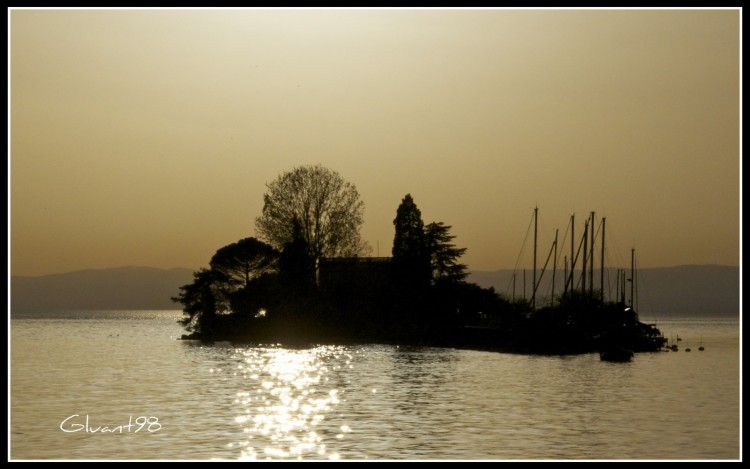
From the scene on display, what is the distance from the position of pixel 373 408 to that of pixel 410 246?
59.8 m

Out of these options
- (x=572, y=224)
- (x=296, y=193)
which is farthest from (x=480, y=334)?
(x=296, y=193)

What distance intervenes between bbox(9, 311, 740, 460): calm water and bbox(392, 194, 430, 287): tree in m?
24.6

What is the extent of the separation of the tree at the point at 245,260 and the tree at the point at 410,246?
1195 cm

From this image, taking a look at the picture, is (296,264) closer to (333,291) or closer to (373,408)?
(333,291)

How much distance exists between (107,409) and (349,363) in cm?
2762

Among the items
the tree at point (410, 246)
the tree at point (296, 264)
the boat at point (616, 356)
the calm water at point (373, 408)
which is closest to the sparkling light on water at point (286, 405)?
the calm water at point (373, 408)

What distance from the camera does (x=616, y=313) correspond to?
98.8 meters

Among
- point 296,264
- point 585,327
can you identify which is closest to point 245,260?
point 296,264

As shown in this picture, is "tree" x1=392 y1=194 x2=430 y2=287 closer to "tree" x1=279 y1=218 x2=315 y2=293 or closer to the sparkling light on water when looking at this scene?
"tree" x1=279 y1=218 x2=315 y2=293

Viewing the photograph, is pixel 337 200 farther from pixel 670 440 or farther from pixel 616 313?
pixel 670 440

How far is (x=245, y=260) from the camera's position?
101 metres

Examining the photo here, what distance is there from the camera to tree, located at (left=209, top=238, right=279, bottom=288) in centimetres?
9969

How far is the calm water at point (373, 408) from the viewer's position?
31141 mm

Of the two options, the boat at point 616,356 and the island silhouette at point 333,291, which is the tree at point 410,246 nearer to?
the island silhouette at point 333,291
